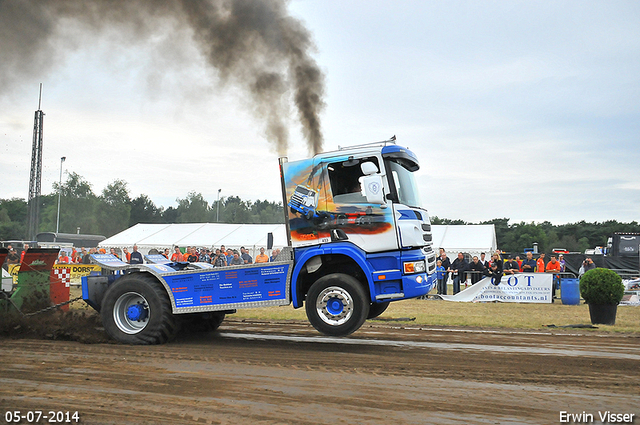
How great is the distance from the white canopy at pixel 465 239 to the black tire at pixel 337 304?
21.9 metres

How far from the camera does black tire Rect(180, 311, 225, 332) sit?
963 cm

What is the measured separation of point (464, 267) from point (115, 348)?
1503 cm

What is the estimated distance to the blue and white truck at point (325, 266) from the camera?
786 centimetres

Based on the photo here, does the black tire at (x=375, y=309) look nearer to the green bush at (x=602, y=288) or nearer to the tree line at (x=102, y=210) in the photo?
the green bush at (x=602, y=288)

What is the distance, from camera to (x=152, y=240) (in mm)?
31891

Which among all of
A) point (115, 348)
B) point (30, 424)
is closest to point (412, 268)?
point (115, 348)

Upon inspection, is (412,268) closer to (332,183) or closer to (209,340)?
(332,183)

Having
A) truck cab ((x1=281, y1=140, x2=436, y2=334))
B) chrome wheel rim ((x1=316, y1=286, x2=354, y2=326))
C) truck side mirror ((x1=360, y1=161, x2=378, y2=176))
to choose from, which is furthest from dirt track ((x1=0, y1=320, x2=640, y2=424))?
truck side mirror ((x1=360, y1=161, x2=378, y2=176))

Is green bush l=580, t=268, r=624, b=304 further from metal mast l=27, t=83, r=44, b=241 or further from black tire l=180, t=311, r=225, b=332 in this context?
metal mast l=27, t=83, r=44, b=241

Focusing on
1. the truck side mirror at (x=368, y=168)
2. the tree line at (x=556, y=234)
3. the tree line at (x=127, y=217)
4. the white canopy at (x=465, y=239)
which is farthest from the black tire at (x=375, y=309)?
the tree line at (x=556, y=234)

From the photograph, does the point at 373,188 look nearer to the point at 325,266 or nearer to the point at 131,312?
the point at 325,266

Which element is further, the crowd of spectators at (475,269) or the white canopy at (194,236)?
the white canopy at (194,236)

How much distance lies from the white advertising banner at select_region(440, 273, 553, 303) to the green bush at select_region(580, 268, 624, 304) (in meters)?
5.41

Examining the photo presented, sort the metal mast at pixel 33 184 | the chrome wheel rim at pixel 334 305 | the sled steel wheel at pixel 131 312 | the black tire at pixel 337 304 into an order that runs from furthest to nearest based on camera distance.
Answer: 1. the metal mast at pixel 33 184
2. the sled steel wheel at pixel 131 312
3. the chrome wheel rim at pixel 334 305
4. the black tire at pixel 337 304
